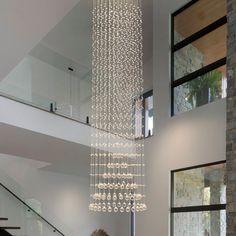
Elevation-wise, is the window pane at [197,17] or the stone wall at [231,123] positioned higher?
the window pane at [197,17]

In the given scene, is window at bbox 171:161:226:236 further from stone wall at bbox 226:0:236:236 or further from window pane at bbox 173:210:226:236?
stone wall at bbox 226:0:236:236

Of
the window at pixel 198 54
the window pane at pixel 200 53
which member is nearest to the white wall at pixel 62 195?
the window at pixel 198 54

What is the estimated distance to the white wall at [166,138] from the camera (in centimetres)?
764

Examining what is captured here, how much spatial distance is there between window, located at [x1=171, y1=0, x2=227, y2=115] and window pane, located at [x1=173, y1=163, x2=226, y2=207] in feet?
4.30

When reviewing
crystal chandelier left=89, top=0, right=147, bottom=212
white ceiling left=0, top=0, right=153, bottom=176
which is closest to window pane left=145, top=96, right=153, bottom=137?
white ceiling left=0, top=0, right=153, bottom=176

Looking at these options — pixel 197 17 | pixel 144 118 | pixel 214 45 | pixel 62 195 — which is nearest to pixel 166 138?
pixel 214 45

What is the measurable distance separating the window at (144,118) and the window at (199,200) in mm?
1819

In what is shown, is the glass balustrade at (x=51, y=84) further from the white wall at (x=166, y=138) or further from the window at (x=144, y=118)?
the white wall at (x=166, y=138)

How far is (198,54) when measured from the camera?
852 cm

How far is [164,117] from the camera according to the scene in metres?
8.82

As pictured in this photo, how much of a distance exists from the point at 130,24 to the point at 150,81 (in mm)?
3487

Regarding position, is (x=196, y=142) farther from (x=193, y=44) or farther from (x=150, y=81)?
(x=150, y=81)

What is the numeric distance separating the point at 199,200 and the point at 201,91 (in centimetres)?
213

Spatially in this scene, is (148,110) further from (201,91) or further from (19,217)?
(19,217)
